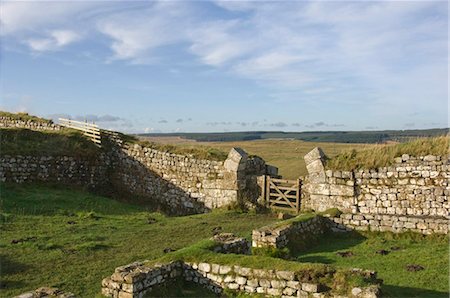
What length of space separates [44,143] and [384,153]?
19571mm

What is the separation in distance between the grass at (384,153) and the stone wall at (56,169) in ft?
48.9

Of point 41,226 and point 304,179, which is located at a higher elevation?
point 304,179

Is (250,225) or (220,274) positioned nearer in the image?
(220,274)

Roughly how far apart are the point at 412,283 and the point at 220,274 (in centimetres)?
479

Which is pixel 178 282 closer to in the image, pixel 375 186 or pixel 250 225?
pixel 250 225

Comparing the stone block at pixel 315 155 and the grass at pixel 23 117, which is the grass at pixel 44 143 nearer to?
the grass at pixel 23 117

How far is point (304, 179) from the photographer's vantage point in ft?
71.7

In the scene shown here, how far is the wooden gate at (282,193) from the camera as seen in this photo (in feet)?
71.6

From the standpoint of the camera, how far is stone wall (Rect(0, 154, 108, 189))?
25.0 meters

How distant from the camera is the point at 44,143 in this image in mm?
27359

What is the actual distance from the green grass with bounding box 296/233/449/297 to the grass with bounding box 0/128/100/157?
56.8 feet

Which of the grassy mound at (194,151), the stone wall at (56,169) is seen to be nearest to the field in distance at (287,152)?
the grassy mound at (194,151)

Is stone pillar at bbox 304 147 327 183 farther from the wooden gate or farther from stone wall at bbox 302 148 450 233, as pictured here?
the wooden gate

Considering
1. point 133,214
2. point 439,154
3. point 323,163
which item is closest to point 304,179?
point 323,163
